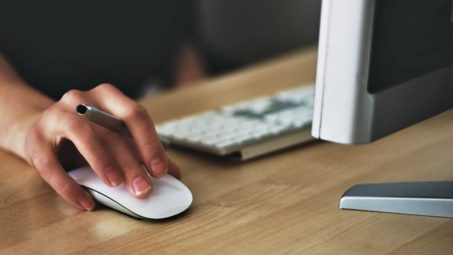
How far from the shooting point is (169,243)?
72 cm

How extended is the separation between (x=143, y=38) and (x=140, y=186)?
3.40 ft

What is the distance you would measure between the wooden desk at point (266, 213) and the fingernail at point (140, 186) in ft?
0.10

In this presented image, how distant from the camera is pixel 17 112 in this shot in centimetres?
99

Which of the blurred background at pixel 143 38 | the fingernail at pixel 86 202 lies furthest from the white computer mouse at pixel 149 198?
the blurred background at pixel 143 38

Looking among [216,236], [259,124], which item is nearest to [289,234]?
[216,236]

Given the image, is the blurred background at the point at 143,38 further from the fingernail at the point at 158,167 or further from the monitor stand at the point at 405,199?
the monitor stand at the point at 405,199

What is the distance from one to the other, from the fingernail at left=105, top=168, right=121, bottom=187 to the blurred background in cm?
71

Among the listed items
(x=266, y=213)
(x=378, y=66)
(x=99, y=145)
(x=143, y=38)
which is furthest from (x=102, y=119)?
(x=143, y=38)

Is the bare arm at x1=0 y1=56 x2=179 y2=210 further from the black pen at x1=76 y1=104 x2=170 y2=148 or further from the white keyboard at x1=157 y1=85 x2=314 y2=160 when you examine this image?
the white keyboard at x1=157 y1=85 x2=314 y2=160

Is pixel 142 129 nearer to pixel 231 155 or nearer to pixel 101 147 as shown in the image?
pixel 101 147

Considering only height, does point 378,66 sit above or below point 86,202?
above

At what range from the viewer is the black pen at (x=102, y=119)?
798 millimetres

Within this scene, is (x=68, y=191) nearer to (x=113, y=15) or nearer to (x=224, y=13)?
(x=113, y=15)

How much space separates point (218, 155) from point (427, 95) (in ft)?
1.02
